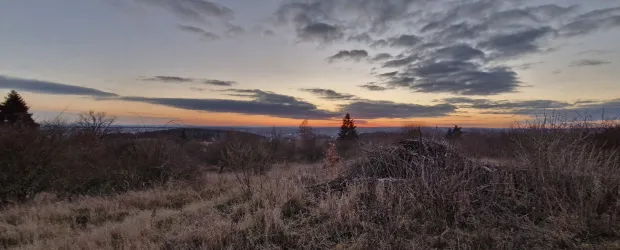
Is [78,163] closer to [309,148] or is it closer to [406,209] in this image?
[406,209]

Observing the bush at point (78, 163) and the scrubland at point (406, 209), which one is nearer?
the scrubland at point (406, 209)

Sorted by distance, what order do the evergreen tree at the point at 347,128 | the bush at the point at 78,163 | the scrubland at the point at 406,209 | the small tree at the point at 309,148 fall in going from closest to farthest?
the scrubland at the point at 406,209, the bush at the point at 78,163, the small tree at the point at 309,148, the evergreen tree at the point at 347,128

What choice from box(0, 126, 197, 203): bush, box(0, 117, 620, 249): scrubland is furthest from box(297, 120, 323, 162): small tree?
box(0, 117, 620, 249): scrubland

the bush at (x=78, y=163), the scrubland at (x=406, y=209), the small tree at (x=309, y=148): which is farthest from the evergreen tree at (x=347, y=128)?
the scrubland at (x=406, y=209)

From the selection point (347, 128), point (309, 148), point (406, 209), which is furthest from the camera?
point (347, 128)

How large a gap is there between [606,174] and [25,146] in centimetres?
1467

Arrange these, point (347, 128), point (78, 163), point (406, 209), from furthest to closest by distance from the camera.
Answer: point (347, 128), point (78, 163), point (406, 209)

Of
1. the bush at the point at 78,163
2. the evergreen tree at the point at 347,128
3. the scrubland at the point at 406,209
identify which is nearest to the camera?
the scrubland at the point at 406,209

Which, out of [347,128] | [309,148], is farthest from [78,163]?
[347,128]

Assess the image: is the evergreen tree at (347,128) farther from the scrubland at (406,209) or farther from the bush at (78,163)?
the scrubland at (406,209)

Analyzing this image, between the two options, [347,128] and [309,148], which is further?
[347,128]

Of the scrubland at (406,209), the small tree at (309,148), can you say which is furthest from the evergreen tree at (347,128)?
the scrubland at (406,209)

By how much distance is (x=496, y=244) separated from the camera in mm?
4555

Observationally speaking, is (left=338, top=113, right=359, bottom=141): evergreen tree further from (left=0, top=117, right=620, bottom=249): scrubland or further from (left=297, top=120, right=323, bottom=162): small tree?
(left=0, top=117, right=620, bottom=249): scrubland
